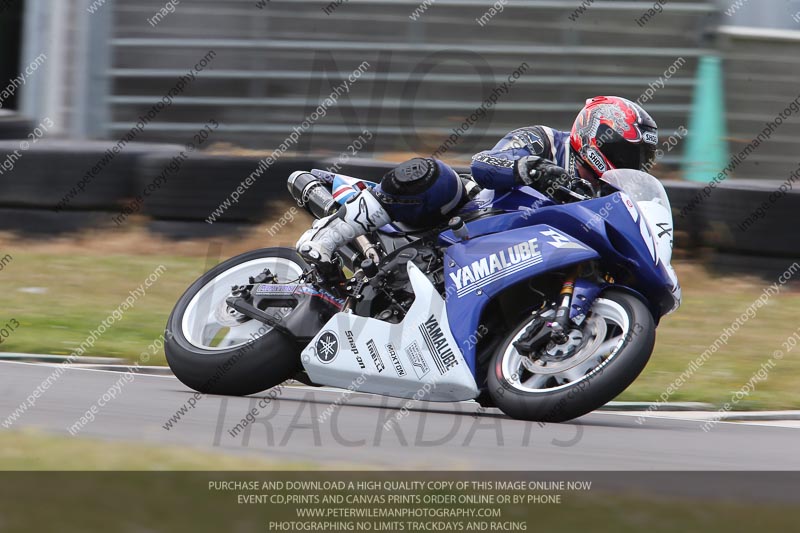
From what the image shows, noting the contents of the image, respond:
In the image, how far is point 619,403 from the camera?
6.55 m

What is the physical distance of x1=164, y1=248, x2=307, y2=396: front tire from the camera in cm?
571

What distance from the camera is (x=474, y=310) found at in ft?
17.7

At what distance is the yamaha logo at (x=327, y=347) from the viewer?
5.57m

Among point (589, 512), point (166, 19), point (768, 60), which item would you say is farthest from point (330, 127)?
point (589, 512)

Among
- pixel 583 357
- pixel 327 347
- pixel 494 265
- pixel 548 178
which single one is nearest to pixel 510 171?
pixel 548 178

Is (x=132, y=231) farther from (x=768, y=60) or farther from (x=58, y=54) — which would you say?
(x=768, y=60)

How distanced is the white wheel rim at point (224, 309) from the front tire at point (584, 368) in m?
1.24

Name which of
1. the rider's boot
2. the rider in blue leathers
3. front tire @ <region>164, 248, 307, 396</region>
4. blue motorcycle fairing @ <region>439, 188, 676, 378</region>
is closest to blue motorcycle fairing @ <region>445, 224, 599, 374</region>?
blue motorcycle fairing @ <region>439, 188, 676, 378</region>

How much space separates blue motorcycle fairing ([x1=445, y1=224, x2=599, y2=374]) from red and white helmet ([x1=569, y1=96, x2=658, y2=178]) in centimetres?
47

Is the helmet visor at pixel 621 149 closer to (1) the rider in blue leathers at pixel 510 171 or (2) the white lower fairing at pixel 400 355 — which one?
(1) the rider in blue leathers at pixel 510 171

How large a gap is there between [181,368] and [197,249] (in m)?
5.59

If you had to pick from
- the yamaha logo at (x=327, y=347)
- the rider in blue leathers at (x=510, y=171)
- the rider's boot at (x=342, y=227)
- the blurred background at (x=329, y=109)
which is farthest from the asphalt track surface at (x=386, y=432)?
the blurred background at (x=329, y=109)

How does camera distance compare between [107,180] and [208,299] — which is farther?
[107,180]

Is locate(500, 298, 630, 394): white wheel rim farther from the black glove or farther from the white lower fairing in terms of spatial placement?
the black glove
